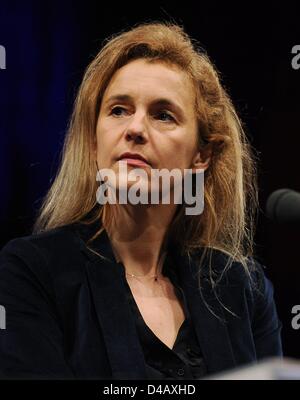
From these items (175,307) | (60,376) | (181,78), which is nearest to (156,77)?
(181,78)

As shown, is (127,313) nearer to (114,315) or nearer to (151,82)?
(114,315)

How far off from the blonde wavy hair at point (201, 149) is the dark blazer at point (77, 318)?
94mm

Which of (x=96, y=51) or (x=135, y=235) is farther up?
(x=96, y=51)

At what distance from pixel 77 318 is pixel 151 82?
18.4 inches

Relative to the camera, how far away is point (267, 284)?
1.40m

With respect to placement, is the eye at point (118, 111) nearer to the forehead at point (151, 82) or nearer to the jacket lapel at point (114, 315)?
the forehead at point (151, 82)

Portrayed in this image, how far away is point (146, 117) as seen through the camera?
123 cm

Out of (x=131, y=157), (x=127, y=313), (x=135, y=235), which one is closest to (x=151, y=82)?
(x=131, y=157)

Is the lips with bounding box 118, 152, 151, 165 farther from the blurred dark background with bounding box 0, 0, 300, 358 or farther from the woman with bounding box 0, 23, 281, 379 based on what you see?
the blurred dark background with bounding box 0, 0, 300, 358

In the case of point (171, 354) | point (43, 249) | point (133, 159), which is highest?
point (133, 159)

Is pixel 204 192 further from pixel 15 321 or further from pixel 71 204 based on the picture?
pixel 15 321

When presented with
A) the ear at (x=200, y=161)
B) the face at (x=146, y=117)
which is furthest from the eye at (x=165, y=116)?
the ear at (x=200, y=161)

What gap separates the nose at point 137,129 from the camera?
1200mm
